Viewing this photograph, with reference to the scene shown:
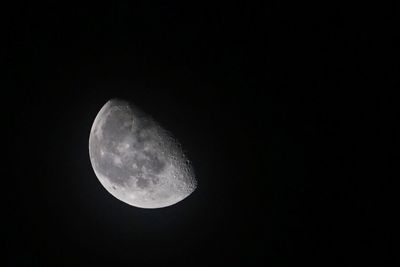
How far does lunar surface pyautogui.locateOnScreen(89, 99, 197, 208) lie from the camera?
2.31 meters

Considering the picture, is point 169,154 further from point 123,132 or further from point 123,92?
point 123,92

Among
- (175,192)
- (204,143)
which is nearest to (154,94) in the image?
(204,143)

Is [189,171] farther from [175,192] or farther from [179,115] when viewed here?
[179,115]

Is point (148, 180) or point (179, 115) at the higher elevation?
point (179, 115)

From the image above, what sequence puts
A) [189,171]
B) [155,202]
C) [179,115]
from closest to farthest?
[179,115] < [189,171] < [155,202]

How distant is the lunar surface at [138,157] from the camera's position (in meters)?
2.31

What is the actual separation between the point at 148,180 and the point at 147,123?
47 centimetres

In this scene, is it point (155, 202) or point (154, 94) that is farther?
point (155, 202)

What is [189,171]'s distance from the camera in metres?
2.42

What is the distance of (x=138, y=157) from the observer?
2.30 m

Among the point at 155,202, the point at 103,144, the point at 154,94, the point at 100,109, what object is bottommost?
the point at 155,202

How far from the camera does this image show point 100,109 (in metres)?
2.68

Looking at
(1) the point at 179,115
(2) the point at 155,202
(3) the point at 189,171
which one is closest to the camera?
(1) the point at 179,115

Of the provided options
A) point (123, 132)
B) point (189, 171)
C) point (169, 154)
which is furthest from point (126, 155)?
point (189, 171)
